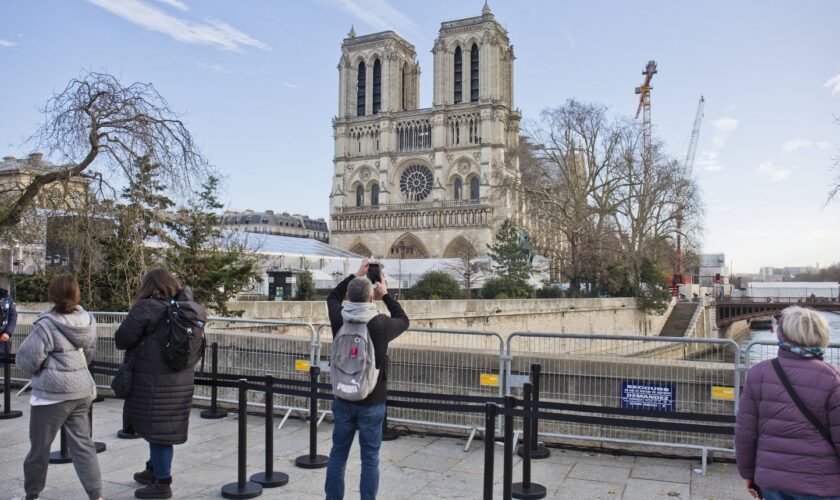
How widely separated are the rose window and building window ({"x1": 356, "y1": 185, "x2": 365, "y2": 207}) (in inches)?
183

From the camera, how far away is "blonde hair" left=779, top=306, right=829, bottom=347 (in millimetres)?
3512

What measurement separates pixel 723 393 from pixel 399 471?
3324 mm

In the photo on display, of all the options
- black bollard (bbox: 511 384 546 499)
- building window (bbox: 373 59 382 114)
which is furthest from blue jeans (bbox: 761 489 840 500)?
building window (bbox: 373 59 382 114)

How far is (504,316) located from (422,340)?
9.74 m

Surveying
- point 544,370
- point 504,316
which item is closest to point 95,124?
point 544,370

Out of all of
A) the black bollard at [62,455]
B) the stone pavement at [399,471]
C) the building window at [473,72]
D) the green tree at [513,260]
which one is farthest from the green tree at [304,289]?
the building window at [473,72]

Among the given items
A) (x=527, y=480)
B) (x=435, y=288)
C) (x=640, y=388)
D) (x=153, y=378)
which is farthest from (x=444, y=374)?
(x=435, y=288)

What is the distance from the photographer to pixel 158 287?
5.26 meters

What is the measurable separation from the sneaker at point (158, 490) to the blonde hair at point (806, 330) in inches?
176

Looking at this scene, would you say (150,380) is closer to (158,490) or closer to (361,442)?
(158,490)

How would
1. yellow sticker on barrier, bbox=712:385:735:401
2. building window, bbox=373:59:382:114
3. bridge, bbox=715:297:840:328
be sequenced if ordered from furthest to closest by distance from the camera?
building window, bbox=373:59:382:114 < bridge, bbox=715:297:840:328 < yellow sticker on barrier, bbox=712:385:735:401

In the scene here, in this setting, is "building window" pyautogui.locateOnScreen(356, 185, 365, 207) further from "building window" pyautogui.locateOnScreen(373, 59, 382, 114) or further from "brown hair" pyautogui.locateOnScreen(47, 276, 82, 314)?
"brown hair" pyautogui.locateOnScreen(47, 276, 82, 314)

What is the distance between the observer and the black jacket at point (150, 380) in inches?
201

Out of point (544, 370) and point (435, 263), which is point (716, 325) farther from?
point (544, 370)
